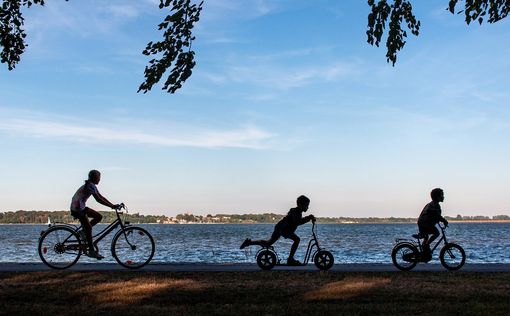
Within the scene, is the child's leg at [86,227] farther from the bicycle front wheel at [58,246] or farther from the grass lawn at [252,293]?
the grass lawn at [252,293]

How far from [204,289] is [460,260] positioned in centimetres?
648

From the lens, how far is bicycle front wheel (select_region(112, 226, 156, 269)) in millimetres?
12180

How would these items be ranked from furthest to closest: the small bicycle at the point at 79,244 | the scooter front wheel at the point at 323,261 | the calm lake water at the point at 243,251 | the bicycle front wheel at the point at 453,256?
the calm lake water at the point at 243,251 < the bicycle front wheel at the point at 453,256 < the scooter front wheel at the point at 323,261 < the small bicycle at the point at 79,244

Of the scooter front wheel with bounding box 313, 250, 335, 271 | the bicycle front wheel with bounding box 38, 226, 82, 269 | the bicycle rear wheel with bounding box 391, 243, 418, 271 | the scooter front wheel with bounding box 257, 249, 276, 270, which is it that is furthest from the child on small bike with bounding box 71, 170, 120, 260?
the bicycle rear wheel with bounding box 391, 243, 418, 271

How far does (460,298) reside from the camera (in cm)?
895

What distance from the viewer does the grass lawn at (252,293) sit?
819 cm

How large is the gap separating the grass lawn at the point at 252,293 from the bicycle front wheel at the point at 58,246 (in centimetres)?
103

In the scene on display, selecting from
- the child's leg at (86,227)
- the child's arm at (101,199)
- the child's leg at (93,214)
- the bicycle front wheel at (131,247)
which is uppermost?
the child's arm at (101,199)

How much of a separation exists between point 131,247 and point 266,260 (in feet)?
9.37

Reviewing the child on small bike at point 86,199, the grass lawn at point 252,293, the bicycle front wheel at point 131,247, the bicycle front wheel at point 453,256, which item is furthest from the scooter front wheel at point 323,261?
the child on small bike at point 86,199

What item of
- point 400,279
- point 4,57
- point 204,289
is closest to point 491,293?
point 400,279

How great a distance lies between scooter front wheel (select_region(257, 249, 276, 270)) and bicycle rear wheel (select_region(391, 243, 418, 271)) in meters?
2.65

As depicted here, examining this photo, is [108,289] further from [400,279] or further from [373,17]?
[373,17]

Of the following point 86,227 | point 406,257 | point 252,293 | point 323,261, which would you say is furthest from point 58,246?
point 406,257
